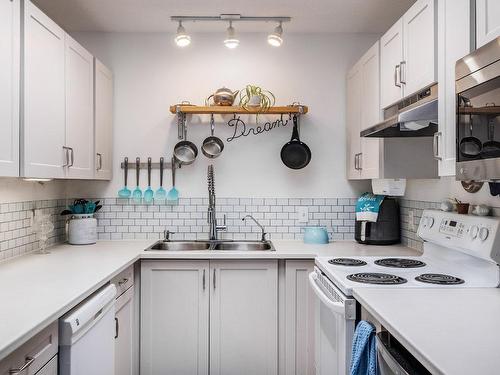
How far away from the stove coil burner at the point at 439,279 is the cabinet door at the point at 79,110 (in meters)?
1.96

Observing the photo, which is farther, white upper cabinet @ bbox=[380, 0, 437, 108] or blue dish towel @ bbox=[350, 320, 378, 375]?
white upper cabinet @ bbox=[380, 0, 437, 108]

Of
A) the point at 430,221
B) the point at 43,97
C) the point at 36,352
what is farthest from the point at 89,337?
the point at 430,221

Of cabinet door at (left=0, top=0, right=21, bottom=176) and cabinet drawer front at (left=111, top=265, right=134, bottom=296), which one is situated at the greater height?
cabinet door at (left=0, top=0, right=21, bottom=176)

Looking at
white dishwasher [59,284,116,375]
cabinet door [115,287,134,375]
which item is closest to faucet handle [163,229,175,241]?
cabinet door [115,287,134,375]

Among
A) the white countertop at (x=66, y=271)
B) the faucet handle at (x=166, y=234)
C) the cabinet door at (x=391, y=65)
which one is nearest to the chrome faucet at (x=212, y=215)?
the faucet handle at (x=166, y=234)

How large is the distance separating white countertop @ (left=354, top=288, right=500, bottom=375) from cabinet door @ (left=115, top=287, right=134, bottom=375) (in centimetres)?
134

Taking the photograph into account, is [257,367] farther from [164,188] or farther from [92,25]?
[92,25]

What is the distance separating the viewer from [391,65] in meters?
2.32

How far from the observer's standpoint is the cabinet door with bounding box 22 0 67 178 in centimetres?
191

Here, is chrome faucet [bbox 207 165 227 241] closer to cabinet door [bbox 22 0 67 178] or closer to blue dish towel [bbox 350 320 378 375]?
cabinet door [bbox 22 0 67 178]

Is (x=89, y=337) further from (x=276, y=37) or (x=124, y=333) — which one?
(x=276, y=37)

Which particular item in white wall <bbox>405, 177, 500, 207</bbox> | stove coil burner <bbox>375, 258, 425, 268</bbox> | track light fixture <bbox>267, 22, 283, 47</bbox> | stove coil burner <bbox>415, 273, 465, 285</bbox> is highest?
track light fixture <bbox>267, 22, 283, 47</bbox>

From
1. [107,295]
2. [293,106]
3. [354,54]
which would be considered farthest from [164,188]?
[354,54]

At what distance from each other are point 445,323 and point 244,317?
1.57 m
